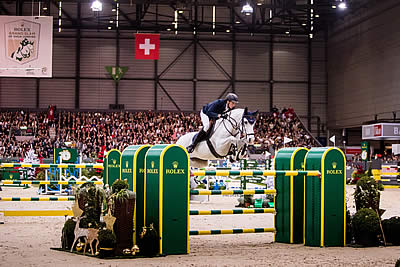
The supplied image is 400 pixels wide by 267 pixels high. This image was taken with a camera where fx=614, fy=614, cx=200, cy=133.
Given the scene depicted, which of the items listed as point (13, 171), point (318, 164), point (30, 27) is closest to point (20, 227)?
point (318, 164)

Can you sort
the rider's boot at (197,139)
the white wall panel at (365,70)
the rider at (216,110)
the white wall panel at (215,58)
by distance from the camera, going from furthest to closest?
the white wall panel at (215,58)
the white wall panel at (365,70)
the rider's boot at (197,139)
the rider at (216,110)

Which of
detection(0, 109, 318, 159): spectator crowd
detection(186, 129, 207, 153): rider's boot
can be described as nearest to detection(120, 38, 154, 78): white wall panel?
detection(0, 109, 318, 159): spectator crowd

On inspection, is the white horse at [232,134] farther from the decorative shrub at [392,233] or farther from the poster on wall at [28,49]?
the poster on wall at [28,49]

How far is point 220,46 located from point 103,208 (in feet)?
116

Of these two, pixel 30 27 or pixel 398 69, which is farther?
pixel 398 69

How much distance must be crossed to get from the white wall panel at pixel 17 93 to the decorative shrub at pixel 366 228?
3518cm

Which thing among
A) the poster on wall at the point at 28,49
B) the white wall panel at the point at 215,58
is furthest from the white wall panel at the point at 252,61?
the poster on wall at the point at 28,49

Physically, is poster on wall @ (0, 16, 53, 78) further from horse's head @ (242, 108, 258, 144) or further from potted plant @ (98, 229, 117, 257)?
potted plant @ (98, 229, 117, 257)

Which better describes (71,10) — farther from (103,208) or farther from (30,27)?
(103,208)

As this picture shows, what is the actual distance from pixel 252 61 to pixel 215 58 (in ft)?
8.50

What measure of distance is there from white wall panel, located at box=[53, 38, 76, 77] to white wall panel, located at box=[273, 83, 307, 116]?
13.9 meters

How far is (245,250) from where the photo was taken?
25.3 ft

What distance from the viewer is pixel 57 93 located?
40.6m

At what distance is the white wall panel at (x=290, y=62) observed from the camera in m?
42.2
